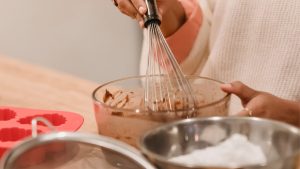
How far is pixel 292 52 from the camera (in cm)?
99

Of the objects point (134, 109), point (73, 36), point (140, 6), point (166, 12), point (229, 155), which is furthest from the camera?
point (73, 36)

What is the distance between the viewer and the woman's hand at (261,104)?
0.68m

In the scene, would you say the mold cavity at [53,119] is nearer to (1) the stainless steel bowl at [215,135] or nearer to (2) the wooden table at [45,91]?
(2) the wooden table at [45,91]

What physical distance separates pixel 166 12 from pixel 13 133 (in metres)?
0.35

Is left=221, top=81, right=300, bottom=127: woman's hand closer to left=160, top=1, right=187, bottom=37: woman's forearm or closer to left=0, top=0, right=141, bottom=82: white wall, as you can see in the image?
left=160, top=1, right=187, bottom=37: woman's forearm

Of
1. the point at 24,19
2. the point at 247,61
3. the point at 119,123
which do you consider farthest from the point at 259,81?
the point at 24,19

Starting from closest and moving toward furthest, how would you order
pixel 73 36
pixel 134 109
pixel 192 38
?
pixel 134 109, pixel 192 38, pixel 73 36

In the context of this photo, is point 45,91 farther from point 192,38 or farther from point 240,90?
point 240,90

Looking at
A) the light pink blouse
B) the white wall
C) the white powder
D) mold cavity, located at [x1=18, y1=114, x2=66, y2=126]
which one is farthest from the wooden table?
the white wall

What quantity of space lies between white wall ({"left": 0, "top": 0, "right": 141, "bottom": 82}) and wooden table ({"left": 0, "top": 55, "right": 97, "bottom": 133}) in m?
0.47

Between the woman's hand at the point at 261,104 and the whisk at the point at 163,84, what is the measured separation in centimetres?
6

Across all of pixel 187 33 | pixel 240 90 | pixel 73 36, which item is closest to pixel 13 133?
pixel 240 90

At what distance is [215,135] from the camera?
0.57 m

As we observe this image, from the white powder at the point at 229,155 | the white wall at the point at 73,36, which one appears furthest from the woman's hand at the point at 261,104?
the white wall at the point at 73,36
